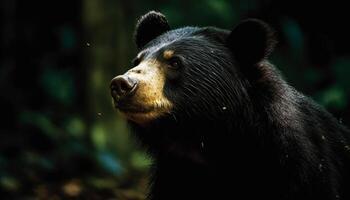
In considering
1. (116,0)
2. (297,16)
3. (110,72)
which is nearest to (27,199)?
(110,72)

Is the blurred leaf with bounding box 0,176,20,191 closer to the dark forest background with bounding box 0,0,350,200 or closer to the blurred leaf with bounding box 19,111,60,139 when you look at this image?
the dark forest background with bounding box 0,0,350,200

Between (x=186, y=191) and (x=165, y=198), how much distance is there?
16cm

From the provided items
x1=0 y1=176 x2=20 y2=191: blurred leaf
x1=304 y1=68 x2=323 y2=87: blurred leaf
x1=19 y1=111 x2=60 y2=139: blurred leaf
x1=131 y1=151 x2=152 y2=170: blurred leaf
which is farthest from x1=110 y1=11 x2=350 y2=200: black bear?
x1=304 y1=68 x2=323 y2=87: blurred leaf

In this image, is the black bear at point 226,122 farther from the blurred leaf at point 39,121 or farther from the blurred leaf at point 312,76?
the blurred leaf at point 312,76

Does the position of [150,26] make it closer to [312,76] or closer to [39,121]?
[39,121]

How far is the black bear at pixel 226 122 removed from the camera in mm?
5074

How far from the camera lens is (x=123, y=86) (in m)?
4.83

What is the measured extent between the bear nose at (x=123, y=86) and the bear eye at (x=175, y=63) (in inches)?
16.5

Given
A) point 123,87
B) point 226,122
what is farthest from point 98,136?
point 123,87

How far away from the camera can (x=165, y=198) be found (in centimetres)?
547

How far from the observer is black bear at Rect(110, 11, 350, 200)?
5.07 meters

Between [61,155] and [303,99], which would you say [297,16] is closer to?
[61,155]

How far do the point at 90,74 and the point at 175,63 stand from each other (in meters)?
4.36

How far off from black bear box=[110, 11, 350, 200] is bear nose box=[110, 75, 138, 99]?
0.05 metres
